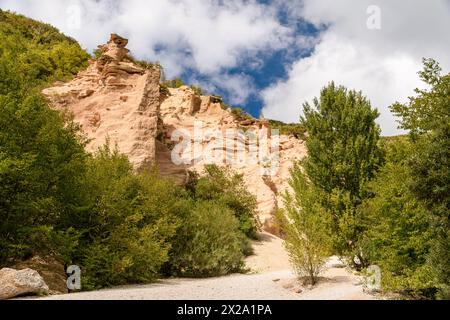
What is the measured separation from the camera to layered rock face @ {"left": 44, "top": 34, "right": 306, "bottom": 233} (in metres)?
27.8

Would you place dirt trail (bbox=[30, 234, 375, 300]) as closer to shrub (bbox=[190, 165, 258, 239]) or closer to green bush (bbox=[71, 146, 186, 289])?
green bush (bbox=[71, 146, 186, 289])

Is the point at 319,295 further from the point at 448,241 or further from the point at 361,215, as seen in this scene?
the point at 361,215

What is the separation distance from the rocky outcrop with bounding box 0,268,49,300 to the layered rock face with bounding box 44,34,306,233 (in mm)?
15290

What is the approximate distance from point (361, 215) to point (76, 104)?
21255 millimetres

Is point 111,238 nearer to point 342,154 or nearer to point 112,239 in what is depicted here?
point 112,239

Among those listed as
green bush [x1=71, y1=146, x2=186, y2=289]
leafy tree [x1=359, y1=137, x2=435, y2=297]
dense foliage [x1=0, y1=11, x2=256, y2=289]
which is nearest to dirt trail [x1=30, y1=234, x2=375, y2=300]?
green bush [x1=71, y1=146, x2=186, y2=289]

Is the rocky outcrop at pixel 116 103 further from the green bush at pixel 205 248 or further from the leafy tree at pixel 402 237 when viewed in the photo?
the leafy tree at pixel 402 237

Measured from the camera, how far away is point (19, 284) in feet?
32.2

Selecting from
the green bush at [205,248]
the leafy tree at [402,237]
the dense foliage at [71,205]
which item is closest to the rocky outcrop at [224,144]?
the green bush at [205,248]

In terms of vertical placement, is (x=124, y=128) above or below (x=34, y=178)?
above

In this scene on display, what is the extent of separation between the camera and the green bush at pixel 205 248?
64.8 ft

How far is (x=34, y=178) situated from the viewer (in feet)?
42.5

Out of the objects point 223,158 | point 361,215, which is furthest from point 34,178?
point 223,158

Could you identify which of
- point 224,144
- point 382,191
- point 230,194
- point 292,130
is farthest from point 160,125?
point 292,130
